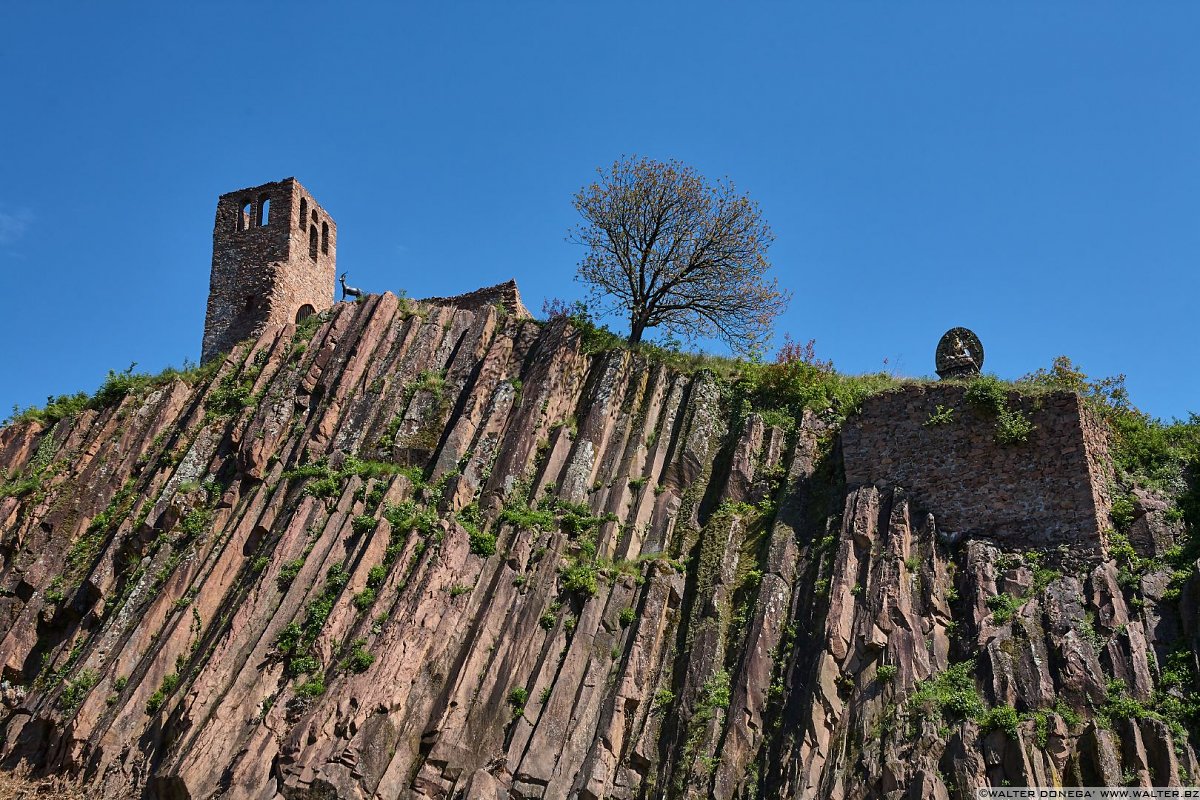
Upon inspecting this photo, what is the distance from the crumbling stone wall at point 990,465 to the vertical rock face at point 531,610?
34cm

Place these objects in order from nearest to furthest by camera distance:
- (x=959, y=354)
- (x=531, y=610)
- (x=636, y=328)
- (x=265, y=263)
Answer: (x=531, y=610)
(x=959, y=354)
(x=636, y=328)
(x=265, y=263)

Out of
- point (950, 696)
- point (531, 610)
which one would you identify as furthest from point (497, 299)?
point (950, 696)

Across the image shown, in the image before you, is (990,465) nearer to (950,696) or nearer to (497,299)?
(950,696)

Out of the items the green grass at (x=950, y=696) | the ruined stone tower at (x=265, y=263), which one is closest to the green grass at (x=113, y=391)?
the ruined stone tower at (x=265, y=263)

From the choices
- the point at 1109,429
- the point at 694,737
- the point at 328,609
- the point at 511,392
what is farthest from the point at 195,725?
the point at 1109,429

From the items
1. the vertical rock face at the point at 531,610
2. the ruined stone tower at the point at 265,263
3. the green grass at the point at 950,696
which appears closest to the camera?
the green grass at the point at 950,696

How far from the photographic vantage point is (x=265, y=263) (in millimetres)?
36438

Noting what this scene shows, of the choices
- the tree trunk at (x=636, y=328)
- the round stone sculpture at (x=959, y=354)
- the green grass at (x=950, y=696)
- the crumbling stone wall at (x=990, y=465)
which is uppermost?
the tree trunk at (x=636, y=328)

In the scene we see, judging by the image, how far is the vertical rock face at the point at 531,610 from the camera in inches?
733

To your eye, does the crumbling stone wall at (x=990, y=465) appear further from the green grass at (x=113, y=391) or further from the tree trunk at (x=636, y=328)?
the green grass at (x=113, y=391)

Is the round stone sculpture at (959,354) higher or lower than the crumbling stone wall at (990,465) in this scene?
higher

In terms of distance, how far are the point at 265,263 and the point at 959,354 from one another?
22.7 m

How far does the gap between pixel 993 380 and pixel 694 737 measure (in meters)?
9.68

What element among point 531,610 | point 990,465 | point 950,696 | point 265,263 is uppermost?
point 265,263
